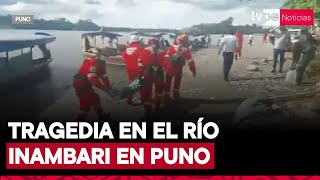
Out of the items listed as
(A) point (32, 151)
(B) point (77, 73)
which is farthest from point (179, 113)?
(A) point (32, 151)

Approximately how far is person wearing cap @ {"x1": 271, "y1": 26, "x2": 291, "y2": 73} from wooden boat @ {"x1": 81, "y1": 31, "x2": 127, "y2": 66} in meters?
0.79

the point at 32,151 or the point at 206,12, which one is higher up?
the point at 206,12

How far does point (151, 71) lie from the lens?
2793 millimetres

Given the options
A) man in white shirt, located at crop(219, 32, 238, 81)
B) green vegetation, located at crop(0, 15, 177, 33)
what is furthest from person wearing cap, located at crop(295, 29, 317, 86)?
green vegetation, located at crop(0, 15, 177, 33)

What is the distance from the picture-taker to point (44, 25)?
2.74 m

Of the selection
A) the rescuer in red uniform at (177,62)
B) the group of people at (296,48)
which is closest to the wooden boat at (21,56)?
the rescuer in red uniform at (177,62)

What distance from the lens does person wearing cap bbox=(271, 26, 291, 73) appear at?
2801 mm

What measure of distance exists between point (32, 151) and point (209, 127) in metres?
0.90

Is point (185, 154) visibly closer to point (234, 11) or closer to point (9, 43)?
point (234, 11)

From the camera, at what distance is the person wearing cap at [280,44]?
2.80 m

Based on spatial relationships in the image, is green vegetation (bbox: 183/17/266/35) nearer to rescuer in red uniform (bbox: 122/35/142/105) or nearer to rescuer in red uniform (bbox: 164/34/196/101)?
rescuer in red uniform (bbox: 164/34/196/101)

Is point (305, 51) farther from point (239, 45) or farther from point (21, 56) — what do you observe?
point (21, 56)

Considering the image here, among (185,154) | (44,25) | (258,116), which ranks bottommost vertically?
(185,154)

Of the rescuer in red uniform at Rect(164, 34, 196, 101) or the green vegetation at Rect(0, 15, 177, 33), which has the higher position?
the green vegetation at Rect(0, 15, 177, 33)
